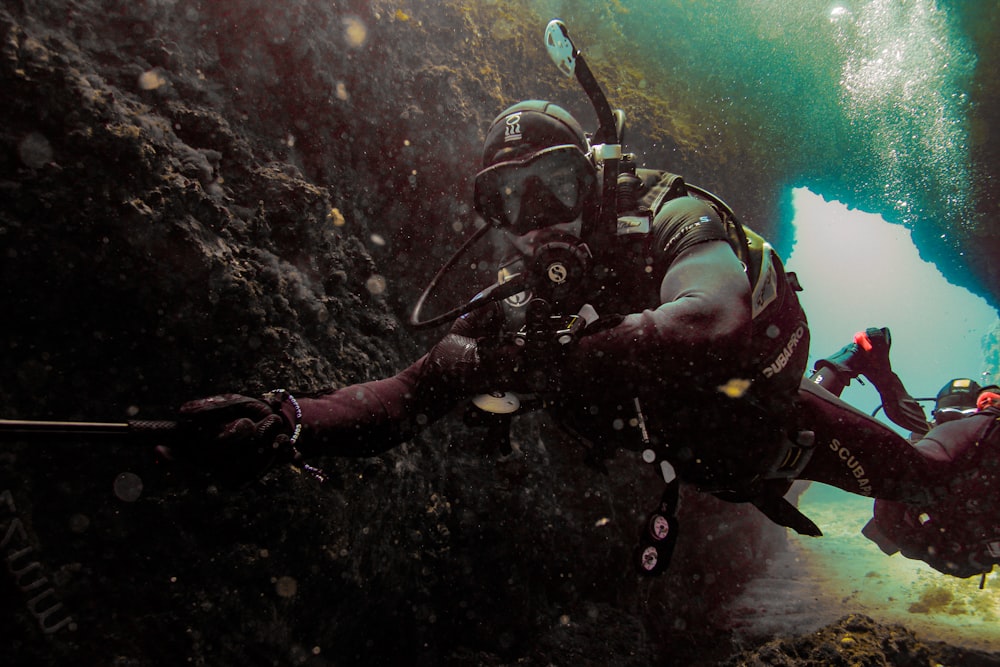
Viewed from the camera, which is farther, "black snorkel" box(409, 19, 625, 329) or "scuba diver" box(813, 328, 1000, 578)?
"scuba diver" box(813, 328, 1000, 578)

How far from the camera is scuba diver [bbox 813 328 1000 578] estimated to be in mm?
2662

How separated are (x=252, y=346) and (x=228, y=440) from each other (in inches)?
56.4

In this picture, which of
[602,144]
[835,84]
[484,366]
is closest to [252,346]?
[484,366]

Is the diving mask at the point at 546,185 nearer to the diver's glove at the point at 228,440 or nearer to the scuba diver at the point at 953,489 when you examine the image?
the diver's glove at the point at 228,440

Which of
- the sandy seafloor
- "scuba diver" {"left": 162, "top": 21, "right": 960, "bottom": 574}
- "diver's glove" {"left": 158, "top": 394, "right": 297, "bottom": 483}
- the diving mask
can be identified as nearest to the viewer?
"diver's glove" {"left": 158, "top": 394, "right": 297, "bottom": 483}

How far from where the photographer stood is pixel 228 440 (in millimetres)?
1158

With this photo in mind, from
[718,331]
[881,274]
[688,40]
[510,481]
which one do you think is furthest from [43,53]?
[881,274]

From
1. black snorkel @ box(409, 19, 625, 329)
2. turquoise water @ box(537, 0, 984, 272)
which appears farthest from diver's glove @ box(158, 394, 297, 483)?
turquoise water @ box(537, 0, 984, 272)

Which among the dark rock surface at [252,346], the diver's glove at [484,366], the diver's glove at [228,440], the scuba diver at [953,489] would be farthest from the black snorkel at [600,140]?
the scuba diver at [953,489]

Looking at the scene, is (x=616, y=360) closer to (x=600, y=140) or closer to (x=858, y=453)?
(x=600, y=140)

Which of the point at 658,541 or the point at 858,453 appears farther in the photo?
the point at 858,453

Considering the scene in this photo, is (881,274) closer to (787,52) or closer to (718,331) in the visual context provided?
(787,52)

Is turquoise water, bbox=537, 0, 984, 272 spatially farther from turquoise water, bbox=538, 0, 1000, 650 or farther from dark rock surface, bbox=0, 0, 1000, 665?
dark rock surface, bbox=0, 0, 1000, 665

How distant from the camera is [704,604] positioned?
Result: 530cm
